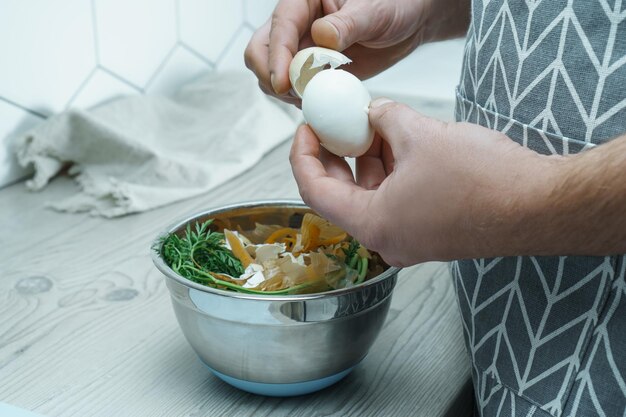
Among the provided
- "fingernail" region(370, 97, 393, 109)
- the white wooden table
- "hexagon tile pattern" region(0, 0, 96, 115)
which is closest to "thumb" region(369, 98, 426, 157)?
"fingernail" region(370, 97, 393, 109)

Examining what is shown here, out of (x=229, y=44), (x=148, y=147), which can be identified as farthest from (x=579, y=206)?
(x=229, y=44)

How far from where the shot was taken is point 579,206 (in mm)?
438

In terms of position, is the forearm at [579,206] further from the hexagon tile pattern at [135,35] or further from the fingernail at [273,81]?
the hexagon tile pattern at [135,35]

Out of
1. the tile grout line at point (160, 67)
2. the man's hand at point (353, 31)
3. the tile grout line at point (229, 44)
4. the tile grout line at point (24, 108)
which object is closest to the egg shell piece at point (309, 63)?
the man's hand at point (353, 31)

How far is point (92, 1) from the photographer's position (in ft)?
3.60

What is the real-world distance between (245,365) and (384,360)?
0.51 feet

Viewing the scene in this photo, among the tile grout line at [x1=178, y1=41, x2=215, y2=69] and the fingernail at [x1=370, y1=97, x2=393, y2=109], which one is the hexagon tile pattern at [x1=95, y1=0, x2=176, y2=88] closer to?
the tile grout line at [x1=178, y1=41, x2=215, y2=69]

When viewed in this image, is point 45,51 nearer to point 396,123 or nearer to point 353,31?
point 353,31

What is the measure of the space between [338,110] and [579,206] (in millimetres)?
190

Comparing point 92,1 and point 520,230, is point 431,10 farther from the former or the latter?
point 92,1

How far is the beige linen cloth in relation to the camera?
1014 millimetres

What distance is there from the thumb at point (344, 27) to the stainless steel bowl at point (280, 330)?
0.21m

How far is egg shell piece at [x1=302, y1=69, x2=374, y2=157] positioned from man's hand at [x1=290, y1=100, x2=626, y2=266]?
3 centimetres

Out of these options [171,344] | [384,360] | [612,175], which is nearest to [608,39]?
[612,175]
